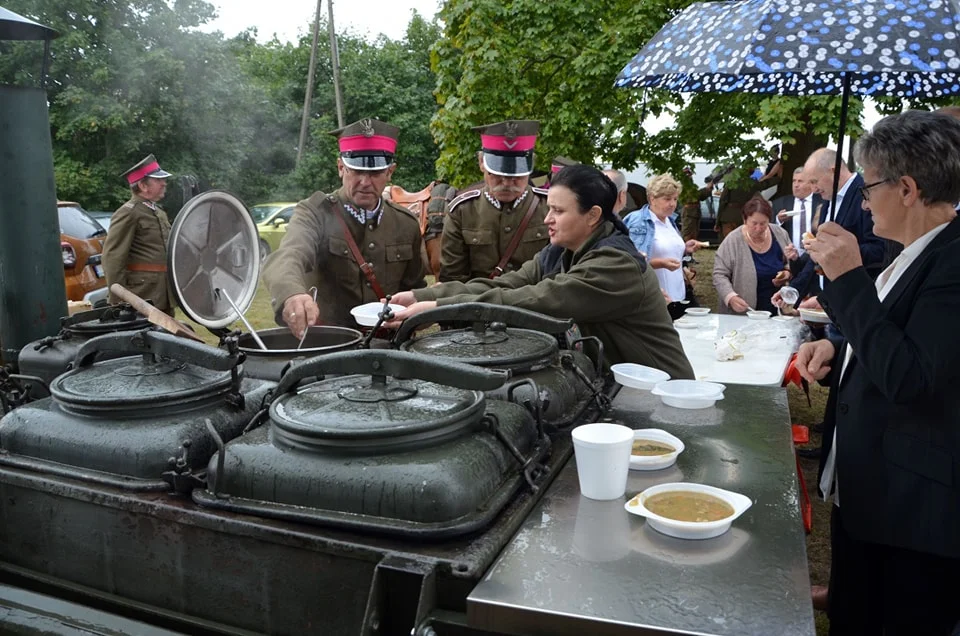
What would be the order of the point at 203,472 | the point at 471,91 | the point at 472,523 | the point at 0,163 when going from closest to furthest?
the point at 472,523, the point at 203,472, the point at 0,163, the point at 471,91

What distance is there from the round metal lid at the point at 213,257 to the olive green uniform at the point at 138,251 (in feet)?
15.6

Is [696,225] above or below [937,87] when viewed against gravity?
below

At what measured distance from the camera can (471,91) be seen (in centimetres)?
1018

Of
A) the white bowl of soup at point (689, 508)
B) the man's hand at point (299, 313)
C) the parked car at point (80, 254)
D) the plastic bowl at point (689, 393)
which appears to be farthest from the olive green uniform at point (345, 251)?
the parked car at point (80, 254)

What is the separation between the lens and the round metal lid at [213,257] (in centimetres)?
240

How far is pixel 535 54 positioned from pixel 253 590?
9834 mm

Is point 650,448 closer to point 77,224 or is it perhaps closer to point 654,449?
point 654,449

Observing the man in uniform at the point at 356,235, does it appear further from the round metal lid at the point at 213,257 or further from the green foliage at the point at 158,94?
the green foliage at the point at 158,94

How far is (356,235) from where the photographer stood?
4.26m

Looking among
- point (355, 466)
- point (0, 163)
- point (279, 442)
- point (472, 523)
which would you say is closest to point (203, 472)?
point (279, 442)

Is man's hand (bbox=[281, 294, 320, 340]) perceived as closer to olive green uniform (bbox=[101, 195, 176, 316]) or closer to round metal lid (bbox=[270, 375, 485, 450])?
round metal lid (bbox=[270, 375, 485, 450])

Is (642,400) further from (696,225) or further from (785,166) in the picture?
(696,225)

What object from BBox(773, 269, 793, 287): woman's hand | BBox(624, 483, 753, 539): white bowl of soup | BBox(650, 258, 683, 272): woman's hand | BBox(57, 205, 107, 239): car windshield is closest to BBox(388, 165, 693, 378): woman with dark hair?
BBox(624, 483, 753, 539): white bowl of soup

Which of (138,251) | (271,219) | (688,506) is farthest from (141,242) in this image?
(271,219)
